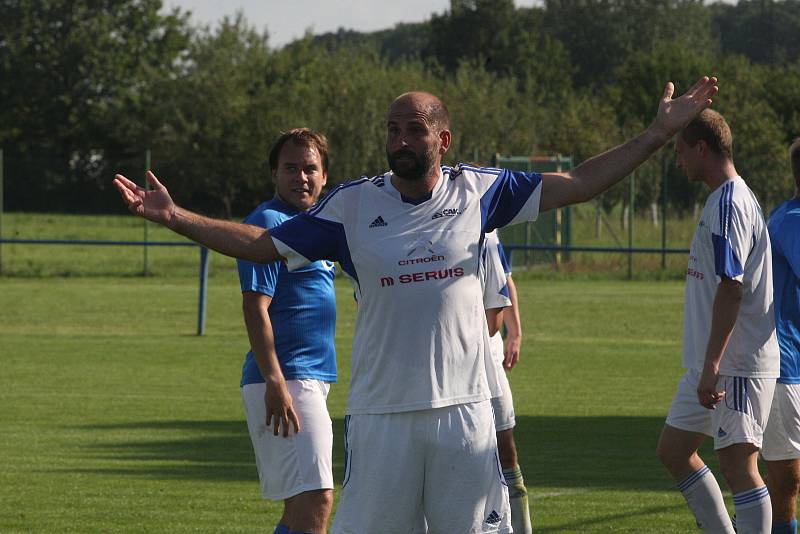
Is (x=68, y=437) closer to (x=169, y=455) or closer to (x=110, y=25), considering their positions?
(x=169, y=455)

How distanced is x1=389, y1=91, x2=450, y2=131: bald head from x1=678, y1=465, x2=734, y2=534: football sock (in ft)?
8.98

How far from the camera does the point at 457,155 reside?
4338 centimetres

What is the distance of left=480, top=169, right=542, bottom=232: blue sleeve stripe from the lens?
5.27 meters

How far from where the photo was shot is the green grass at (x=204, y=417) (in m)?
8.85

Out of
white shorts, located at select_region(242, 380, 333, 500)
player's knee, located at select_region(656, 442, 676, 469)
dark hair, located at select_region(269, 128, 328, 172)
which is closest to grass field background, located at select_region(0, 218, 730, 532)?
player's knee, located at select_region(656, 442, 676, 469)

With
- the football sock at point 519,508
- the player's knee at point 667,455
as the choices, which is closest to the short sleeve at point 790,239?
the player's knee at point 667,455

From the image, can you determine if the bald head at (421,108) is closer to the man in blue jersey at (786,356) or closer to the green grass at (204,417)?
the man in blue jersey at (786,356)

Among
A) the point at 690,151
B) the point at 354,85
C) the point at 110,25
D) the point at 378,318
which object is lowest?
the point at 378,318

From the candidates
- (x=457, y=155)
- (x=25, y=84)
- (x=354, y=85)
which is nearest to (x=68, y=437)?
(x=457, y=155)

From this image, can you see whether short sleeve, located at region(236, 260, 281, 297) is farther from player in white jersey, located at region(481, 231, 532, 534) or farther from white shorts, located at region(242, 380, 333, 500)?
player in white jersey, located at region(481, 231, 532, 534)

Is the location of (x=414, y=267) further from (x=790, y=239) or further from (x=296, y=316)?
(x=790, y=239)

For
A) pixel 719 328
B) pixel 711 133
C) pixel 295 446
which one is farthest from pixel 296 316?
pixel 711 133

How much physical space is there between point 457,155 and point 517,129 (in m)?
4.52

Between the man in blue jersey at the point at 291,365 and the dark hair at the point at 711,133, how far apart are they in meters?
1.82
